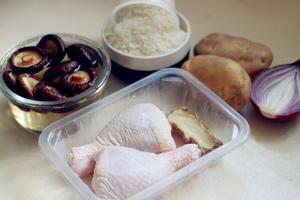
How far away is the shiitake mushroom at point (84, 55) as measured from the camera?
0.66 metres

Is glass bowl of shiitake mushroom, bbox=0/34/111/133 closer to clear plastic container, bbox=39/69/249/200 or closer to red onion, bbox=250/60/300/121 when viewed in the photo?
clear plastic container, bbox=39/69/249/200

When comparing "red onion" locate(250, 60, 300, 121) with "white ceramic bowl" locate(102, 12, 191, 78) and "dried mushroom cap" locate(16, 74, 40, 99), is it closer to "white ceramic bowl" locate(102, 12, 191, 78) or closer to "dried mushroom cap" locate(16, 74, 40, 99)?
"white ceramic bowl" locate(102, 12, 191, 78)

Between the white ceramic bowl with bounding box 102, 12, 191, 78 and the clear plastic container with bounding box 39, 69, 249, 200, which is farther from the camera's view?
the white ceramic bowl with bounding box 102, 12, 191, 78

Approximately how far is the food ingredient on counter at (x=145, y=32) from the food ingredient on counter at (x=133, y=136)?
11 cm

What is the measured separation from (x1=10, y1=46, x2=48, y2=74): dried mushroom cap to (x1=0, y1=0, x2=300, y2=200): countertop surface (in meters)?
0.07

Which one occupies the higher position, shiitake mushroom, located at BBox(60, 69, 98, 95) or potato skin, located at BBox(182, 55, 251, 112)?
shiitake mushroom, located at BBox(60, 69, 98, 95)

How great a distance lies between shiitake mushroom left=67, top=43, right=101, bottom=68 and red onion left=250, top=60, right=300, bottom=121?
0.20 m

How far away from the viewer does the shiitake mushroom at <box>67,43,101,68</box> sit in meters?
0.66

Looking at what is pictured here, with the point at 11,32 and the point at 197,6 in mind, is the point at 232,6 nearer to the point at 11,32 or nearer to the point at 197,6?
the point at 197,6

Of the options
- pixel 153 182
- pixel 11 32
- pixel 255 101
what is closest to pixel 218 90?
pixel 255 101

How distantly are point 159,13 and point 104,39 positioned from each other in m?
0.08

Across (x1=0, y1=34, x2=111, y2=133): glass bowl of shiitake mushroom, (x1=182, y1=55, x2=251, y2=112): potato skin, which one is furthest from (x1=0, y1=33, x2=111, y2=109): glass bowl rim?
(x1=182, y1=55, x2=251, y2=112): potato skin

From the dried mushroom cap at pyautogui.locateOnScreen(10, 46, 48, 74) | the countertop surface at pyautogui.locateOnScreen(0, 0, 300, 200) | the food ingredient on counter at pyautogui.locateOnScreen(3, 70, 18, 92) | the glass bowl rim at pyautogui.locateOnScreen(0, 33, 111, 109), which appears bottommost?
the countertop surface at pyautogui.locateOnScreen(0, 0, 300, 200)

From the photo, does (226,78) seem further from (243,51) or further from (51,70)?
(51,70)
